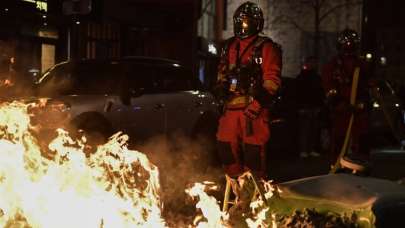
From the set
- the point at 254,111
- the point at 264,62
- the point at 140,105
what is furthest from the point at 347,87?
the point at 140,105

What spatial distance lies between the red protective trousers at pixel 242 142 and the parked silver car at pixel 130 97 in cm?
428

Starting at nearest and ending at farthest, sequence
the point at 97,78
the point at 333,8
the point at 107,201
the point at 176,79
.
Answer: the point at 107,201, the point at 97,78, the point at 176,79, the point at 333,8

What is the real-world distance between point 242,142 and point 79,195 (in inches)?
75.7

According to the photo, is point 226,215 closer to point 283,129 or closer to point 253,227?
point 253,227

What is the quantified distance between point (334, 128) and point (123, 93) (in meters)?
3.82

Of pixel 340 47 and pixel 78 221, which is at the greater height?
pixel 340 47

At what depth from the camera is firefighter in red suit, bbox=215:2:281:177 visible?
5.97 meters

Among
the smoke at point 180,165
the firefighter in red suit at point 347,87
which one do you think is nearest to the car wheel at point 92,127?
the smoke at point 180,165

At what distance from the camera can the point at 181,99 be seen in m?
12.0

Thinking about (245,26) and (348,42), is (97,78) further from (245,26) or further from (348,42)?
(245,26)

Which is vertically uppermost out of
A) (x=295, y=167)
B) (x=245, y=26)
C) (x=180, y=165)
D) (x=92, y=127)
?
(x=245, y=26)

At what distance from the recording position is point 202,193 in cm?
452

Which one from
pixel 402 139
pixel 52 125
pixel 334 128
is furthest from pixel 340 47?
pixel 52 125

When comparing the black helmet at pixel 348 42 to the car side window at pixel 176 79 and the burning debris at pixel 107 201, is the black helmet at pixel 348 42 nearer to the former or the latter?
the burning debris at pixel 107 201
